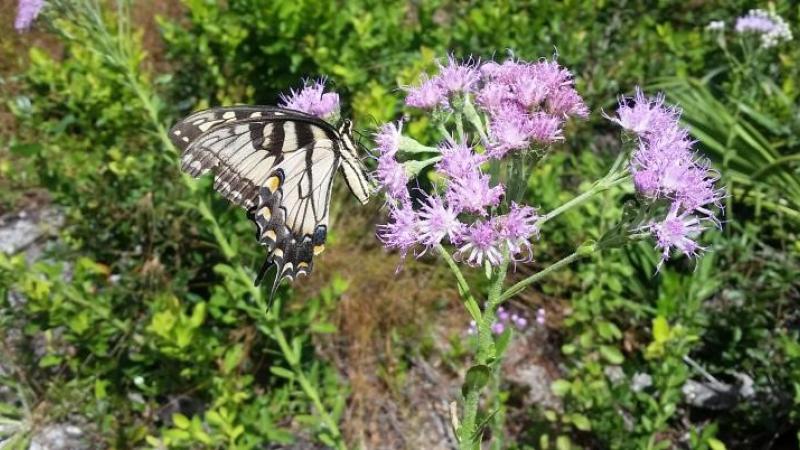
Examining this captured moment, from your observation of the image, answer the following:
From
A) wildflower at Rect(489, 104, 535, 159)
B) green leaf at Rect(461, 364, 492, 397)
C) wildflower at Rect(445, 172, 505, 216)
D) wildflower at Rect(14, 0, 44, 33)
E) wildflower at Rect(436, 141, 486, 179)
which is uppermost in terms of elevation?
wildflower at Rect(14, 0, 44, 33)

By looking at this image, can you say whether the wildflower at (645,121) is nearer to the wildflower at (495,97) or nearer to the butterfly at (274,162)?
the wildflower at (495,97)

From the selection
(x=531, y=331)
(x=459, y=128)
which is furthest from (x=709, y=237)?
(x=459, y=128)

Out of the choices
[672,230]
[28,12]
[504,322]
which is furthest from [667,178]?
[28,12]

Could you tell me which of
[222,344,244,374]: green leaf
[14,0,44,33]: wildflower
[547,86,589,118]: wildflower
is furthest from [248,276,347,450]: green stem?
[14,0,44,33]: wildflower

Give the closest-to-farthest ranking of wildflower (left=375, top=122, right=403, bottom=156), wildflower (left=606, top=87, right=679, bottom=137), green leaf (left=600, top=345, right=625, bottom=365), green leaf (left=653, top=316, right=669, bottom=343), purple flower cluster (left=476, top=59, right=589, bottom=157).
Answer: purple flower cluster (left=476, top=59, right=589, bottom=157) < wildflower (left=606, top=87, right=679, bottom=137) < wildflower (left=375, top=122, right=403, bottom=156) < green leaf (left=653, top=316, right=669, bottom=343) < green leaf (left=600, top=345, right=625, bottom=365)

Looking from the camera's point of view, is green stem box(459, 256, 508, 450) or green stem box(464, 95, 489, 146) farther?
green stem box(464, 95, 489, 146)

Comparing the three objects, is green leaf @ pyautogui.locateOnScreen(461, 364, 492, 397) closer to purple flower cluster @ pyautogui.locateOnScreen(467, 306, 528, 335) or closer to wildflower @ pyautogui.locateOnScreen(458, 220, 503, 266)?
wildflower @ pyautogui.locateOnScreen(458, 220, 503, 266)
